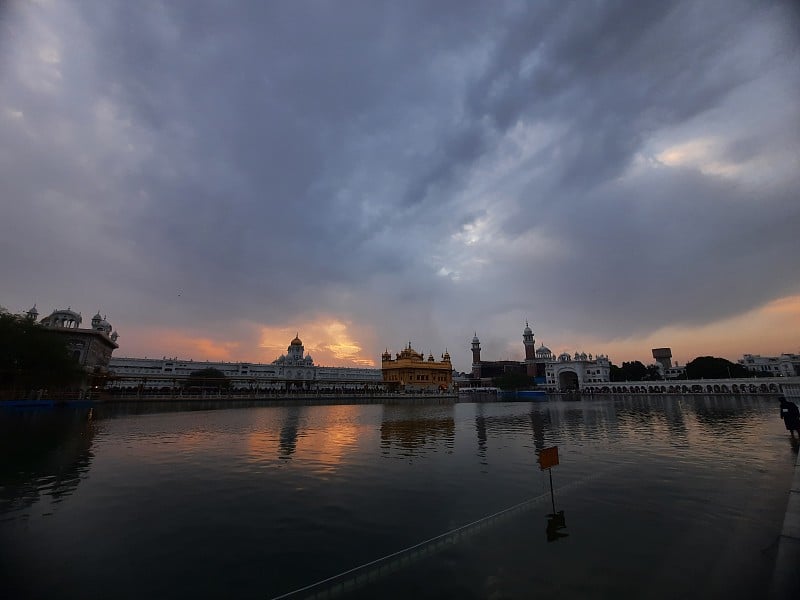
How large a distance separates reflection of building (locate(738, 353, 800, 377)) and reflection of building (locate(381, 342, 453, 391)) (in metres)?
113

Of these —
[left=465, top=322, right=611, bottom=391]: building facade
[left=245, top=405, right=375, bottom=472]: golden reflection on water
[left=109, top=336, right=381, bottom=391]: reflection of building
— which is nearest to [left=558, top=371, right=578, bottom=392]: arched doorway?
[left=465, top=322, right=611, bottom=391]: building facade

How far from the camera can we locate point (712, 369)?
104312 millimetres

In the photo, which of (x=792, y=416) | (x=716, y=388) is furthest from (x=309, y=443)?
(x=716, y=388)

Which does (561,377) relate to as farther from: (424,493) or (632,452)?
(424,493)

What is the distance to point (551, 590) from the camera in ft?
19.8

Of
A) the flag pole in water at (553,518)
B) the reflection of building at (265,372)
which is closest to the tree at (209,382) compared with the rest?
the reflection of building at (265,372)

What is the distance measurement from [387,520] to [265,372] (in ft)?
443

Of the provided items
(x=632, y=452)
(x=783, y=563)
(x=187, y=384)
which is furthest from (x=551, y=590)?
(x=187, y=384)

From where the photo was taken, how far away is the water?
21.1ft

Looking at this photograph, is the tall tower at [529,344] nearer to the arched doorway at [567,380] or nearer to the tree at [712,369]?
the arched doorway at [567,380]

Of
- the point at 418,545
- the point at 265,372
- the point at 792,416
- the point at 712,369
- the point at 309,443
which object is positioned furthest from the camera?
the point at 265,372

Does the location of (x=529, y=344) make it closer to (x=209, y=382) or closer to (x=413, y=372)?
(x=413, y=372)

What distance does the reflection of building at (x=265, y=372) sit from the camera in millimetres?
107062

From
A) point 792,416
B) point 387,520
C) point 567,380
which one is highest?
point 567,380
